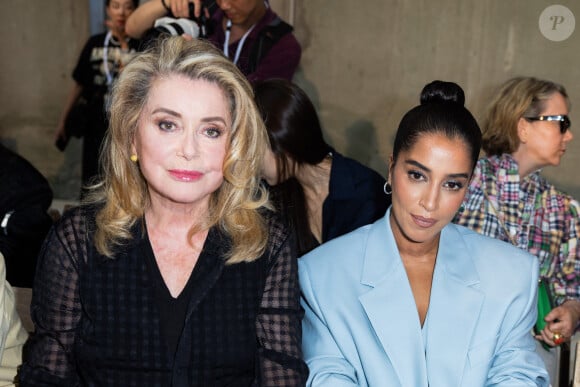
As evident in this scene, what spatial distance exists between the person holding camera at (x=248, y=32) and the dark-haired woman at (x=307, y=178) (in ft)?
5.88

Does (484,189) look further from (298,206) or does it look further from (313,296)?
(313,296)

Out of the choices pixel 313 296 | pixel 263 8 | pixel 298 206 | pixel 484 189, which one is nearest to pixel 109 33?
pixel 263 8

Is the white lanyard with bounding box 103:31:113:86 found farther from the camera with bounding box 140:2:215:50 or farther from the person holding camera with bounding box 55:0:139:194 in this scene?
the camera with bounding box 140:2:215:50

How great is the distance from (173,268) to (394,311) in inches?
23.7

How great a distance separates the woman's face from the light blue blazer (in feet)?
0.39

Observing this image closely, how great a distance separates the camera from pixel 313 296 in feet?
7.09

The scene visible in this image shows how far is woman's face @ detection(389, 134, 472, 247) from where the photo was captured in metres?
2.08

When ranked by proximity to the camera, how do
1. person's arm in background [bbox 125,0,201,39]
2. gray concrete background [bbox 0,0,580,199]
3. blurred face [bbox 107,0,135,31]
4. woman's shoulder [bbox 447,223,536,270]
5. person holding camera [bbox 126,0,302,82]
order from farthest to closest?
blurred face [bbox 107,0,135,31]
person's arm in background [bbox 125,0,201,39]
person holding camera [bbox 126,0,302,82]
gray concrete background [bbox 0,0,580,199]
woman's shoulder [bbox 447,223,536,270]

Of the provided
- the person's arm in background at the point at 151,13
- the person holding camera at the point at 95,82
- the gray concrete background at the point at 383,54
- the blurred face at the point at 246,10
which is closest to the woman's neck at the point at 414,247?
the gray concrete background at the point at 383,54

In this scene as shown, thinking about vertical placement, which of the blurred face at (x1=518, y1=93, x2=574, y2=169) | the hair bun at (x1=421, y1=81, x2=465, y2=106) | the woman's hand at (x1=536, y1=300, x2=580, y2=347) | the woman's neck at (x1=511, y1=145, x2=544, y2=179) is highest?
the hair bun at (x1=421, y1=81, x2=465, y2=106)

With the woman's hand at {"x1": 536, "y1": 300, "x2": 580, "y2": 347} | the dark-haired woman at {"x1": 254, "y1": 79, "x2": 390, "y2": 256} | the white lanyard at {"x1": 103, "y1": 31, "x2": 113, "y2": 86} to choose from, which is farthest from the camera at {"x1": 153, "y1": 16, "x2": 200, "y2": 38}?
the woman's hand at {"x1": 536, "y1": 300, "x2": 580, "y2": 347}

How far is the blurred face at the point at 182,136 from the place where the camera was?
1925mm

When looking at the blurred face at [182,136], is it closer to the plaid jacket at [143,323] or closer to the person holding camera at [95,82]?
the plaid jacket at [143,323]

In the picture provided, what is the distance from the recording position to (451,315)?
2102 millimetres
